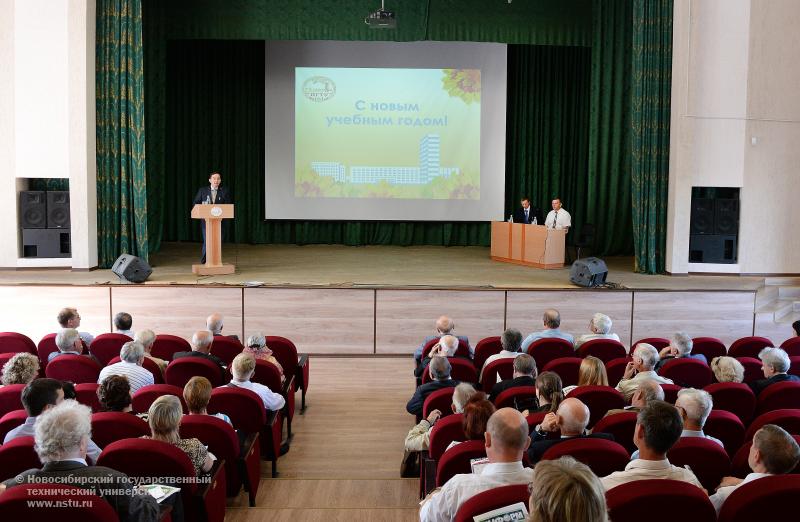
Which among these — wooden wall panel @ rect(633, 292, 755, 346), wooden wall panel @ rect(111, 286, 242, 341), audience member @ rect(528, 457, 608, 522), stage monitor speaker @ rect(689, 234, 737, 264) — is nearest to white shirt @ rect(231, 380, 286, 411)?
audience member @ rect(528, 457, 608, 522)

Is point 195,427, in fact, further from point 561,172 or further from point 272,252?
point 561,172

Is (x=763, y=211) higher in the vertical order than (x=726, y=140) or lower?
lower

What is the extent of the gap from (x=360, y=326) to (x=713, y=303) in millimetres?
4376

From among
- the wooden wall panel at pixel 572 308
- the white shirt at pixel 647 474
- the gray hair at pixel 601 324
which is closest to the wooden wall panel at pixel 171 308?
the wooden wall panel at pixel 572 308

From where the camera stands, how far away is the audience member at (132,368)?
5.87 metres

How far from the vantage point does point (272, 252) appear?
15.8 meters

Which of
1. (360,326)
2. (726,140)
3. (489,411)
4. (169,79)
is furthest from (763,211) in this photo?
(169,79)

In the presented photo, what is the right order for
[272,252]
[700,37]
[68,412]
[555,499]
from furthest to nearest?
[272,252]
[700,37]
[68,412]
[555,499]

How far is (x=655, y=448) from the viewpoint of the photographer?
351 centimetres

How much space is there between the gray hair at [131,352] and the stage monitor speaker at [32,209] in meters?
7.69

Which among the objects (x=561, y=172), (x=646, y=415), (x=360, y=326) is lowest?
(x=360, y=326)

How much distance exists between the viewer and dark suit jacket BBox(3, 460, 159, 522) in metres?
3.26

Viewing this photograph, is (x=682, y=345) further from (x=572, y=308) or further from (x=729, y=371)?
(x=572, y=308)

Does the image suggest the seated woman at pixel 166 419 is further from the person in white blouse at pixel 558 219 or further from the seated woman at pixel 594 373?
the person in white blouse at pixel 558 219
